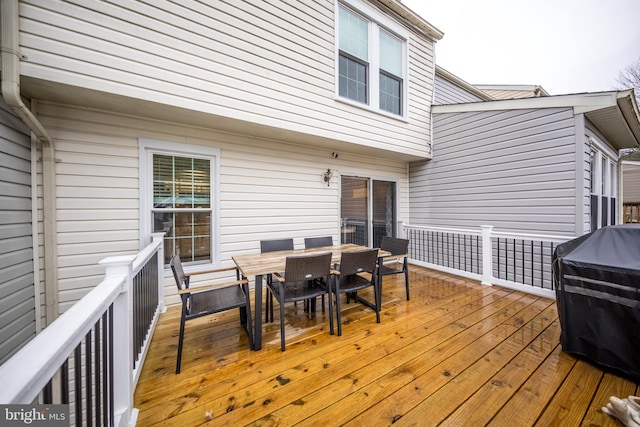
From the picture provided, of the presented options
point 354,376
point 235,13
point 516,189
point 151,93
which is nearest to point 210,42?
point 235,13

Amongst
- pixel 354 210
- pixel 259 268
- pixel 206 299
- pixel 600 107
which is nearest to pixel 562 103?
pixel 600 107

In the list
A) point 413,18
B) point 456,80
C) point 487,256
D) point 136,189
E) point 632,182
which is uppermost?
point 413,18

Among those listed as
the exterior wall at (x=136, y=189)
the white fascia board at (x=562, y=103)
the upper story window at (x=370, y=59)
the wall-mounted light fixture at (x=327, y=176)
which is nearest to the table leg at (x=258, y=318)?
the exterior wall at (x=136, y=189)

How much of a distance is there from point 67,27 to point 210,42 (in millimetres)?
1346

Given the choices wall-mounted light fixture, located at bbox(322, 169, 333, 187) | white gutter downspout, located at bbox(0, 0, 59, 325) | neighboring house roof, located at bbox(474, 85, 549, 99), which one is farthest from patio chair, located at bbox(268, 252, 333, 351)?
neighboring house roof, located at bbox(474, 85, 549, 99)

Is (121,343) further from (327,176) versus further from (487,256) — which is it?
(487,256)

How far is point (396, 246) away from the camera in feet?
12.5

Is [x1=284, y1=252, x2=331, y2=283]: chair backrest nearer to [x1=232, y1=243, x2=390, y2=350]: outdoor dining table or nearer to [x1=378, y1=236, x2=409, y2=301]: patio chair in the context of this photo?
[x1=232, y1=243, x2=390, y2=350]: outdoor dining table

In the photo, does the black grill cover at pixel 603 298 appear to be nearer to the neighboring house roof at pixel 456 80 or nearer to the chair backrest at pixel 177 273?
the chair backrest at pixel 177 273

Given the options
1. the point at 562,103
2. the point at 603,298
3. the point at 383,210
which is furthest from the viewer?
the point at 383,210

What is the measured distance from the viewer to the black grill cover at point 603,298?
5.97 ft

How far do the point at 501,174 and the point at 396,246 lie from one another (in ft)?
9.16

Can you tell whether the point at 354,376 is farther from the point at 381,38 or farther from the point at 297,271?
the point at 381,38

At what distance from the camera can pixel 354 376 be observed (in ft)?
6.45
